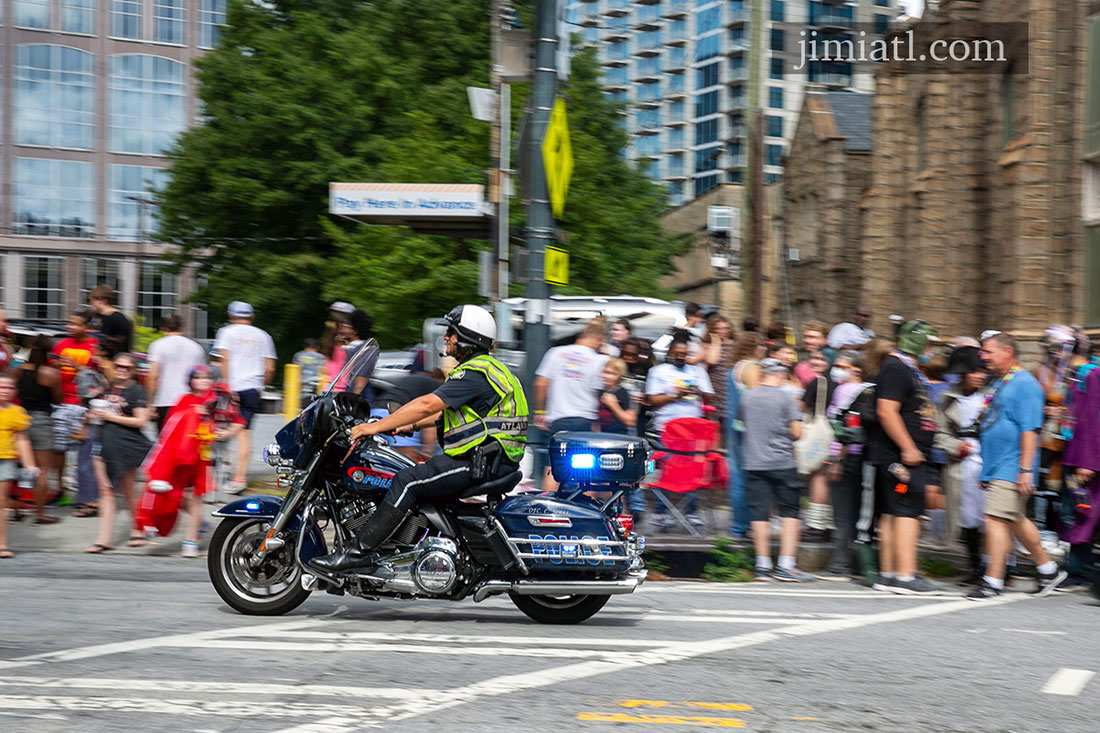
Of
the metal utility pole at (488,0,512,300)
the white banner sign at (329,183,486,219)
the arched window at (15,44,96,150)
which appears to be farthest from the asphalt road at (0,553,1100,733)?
the arched window at (15,44,96,150)

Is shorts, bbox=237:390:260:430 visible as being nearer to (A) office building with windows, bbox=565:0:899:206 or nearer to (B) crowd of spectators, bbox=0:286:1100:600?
(B) crowd of spectators, bbox=0:286:1100:600

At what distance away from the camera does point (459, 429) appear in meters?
7.56

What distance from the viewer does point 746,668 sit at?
663cm

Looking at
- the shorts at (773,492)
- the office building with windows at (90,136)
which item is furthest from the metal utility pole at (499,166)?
the office building with windows at (90,136)

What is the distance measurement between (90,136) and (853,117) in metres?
39.5


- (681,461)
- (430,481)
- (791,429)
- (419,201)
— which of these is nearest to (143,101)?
(419,201)

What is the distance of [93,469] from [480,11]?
25090mm

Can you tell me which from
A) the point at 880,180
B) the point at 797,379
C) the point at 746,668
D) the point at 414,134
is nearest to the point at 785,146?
the point at 880,180

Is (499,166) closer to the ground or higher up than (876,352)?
higher up

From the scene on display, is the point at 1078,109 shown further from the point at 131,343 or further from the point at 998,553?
the point at 131,343

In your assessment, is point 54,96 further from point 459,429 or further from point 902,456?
point 459,429

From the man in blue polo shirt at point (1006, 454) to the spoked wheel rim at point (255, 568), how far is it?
207 inches

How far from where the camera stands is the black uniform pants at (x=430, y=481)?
746cm

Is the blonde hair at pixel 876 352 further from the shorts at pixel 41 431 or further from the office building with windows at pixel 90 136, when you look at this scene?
the office building with windows at pixel 90 136
